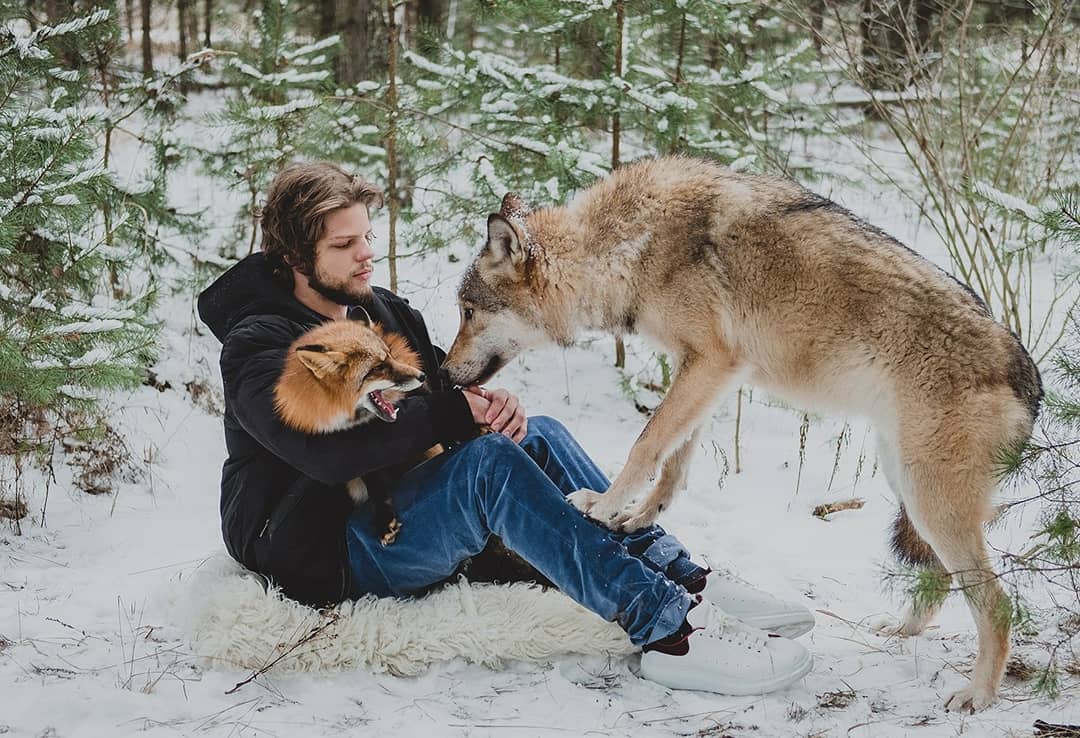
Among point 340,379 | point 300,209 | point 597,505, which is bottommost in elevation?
point 597,505

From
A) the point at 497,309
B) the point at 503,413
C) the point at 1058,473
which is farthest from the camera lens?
the point at 497,309

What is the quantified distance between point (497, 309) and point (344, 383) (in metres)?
1.14

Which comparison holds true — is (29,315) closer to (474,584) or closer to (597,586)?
(474,584)

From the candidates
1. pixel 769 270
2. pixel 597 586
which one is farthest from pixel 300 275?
pixel 769 270

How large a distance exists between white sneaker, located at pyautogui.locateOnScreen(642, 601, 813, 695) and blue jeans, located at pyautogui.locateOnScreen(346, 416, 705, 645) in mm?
91

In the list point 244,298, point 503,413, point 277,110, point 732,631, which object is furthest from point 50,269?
point 732,631

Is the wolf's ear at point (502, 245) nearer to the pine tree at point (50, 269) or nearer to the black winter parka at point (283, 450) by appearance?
the black winter parka at point (283, 450)

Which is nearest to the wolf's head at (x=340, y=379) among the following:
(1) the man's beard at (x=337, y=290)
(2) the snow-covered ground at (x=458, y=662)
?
(1) the man's beard at (x=337, y=290)

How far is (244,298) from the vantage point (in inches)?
135

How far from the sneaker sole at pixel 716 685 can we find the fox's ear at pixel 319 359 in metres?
1.49

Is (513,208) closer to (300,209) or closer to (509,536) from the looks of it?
(300,209)

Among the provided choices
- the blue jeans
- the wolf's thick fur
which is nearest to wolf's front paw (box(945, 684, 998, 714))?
the wolf's thick fur

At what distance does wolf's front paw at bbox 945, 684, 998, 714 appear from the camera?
3.00 m

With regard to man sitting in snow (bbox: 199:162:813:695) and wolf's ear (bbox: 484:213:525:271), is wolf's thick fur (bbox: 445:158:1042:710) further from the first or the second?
man sitting in snow (bbox: 199:162:813:695)
